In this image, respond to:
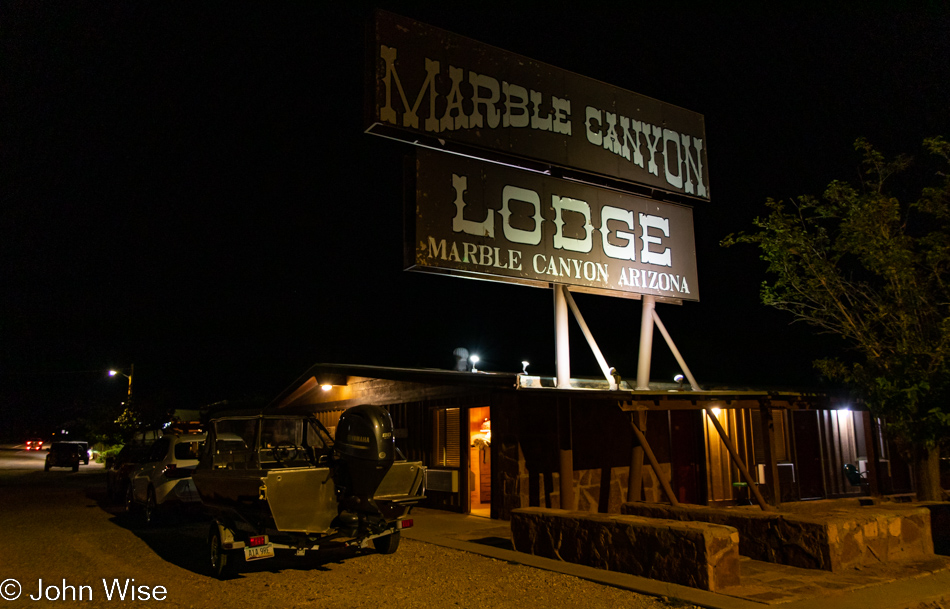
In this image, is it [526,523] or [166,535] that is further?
[166,535]

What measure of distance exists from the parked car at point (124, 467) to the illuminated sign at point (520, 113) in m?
9.54

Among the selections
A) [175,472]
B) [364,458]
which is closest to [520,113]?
[364,458]

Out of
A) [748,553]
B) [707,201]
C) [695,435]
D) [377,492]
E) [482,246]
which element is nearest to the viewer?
[377,492]

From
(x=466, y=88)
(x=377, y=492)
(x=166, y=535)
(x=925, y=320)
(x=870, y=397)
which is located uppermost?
(x=466, y=88)

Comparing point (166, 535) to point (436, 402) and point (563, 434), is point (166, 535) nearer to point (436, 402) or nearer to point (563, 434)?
point (436, 402)

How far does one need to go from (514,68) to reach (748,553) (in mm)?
8919

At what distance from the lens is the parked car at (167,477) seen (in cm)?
1239

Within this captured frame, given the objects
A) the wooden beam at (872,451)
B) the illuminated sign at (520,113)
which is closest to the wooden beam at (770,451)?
the illuminated sign at (520,113)

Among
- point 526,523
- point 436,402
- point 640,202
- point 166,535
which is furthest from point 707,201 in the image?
point 166,535

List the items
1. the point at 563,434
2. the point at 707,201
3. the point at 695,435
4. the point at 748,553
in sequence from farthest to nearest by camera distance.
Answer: the point at 695,435, the point at 707,201, the point at 563,434, the point at 748,553

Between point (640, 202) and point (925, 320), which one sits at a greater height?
point (640, 202)

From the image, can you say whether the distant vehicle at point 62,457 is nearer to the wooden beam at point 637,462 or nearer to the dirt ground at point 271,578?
the dirt ground at point 271,578

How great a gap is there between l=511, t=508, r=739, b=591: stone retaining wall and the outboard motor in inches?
108

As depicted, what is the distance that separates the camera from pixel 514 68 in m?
12.2
